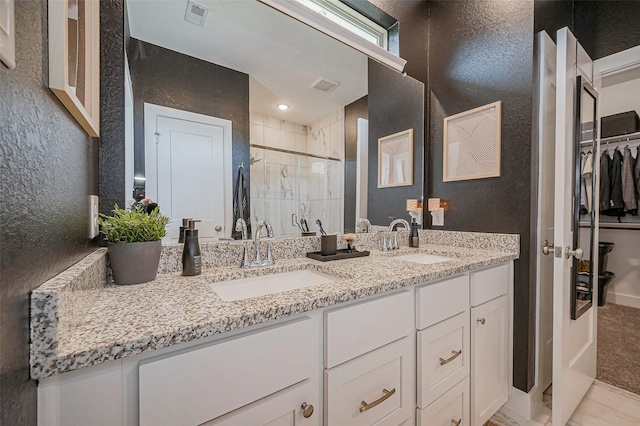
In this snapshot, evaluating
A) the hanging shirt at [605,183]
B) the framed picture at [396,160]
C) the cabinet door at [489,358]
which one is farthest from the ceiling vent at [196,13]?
the hanging shirt at [605,183]

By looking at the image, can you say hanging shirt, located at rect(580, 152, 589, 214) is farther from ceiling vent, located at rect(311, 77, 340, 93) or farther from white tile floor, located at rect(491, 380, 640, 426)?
ceiling vent, located at rect(311, 77, 340, 93)

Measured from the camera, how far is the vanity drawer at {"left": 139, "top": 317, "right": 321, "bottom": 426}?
54 cm

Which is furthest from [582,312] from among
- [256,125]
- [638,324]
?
[256,125]

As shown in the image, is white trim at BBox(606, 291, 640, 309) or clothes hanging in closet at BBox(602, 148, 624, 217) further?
white trim at BBox(606, 291, 640, 309)

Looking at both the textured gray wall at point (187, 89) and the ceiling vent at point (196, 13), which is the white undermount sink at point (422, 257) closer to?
the textured gray wall at point (187, 89)

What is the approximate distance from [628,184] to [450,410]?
10.8 ft

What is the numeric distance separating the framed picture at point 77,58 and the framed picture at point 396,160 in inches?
59.4

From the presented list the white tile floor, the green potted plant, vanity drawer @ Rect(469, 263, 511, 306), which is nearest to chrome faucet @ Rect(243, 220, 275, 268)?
the green potted plant

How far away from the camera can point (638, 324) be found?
250cm

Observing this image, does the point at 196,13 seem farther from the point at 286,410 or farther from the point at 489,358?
the point at 489,358

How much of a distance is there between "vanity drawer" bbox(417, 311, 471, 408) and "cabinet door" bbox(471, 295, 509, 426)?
0.08 meters

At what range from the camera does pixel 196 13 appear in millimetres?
1133

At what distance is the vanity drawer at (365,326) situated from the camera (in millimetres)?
788

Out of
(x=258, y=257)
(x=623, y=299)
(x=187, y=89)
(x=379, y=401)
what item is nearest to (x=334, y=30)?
(x=187, y=89)
